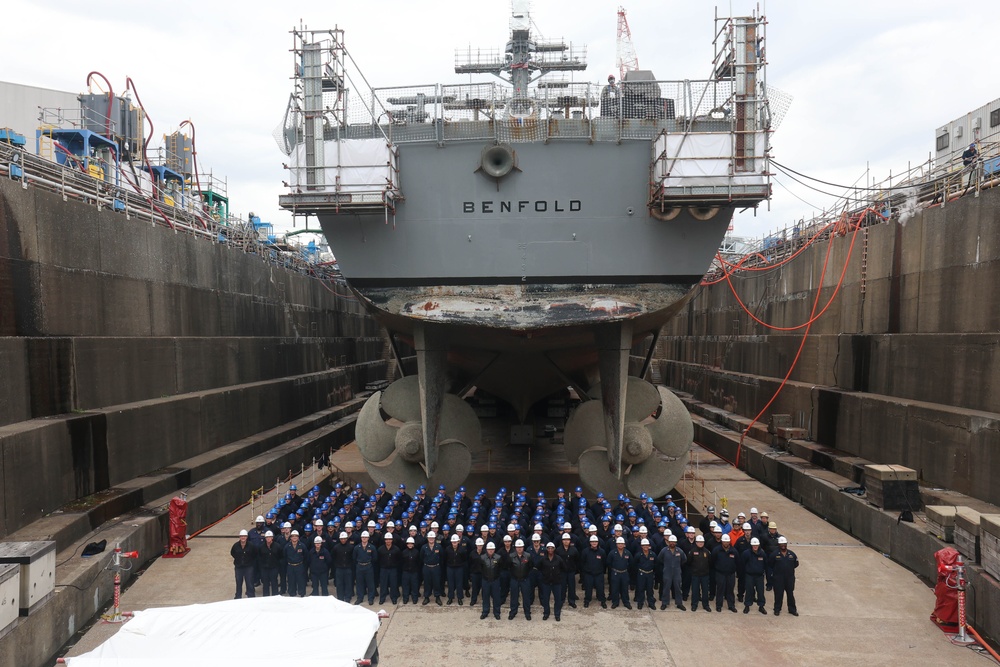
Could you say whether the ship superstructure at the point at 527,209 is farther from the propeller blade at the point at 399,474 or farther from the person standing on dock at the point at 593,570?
the person standing on dock at the point at 593,570

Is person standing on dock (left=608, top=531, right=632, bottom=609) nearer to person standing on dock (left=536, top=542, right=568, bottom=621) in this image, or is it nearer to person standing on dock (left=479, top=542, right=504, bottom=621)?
person standing on dock (left=536, top=542, right=568, bottom=621)

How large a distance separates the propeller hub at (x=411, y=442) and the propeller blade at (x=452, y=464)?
43cm

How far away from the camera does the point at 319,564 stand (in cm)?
912

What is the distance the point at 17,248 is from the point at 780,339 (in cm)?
1743

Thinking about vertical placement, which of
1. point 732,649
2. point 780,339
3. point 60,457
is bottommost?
point 732,649

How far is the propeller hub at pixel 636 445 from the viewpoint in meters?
12.0

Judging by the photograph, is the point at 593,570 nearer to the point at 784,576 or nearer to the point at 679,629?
the point at 679,629

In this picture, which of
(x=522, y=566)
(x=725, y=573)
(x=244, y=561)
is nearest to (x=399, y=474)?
(x=244, y=561)

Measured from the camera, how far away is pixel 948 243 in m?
11.6

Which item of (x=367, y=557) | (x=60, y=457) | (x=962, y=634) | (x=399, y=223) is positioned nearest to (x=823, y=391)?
(x=962, y=634)

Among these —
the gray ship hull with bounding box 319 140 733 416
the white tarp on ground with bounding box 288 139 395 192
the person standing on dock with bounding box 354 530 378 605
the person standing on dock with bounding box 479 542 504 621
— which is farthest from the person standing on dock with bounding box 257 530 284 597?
the white tarp on ground with bounding box 288 139 395 192

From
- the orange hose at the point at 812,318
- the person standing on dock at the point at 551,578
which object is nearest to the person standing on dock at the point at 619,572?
the person standing on dock at the point at 551,578

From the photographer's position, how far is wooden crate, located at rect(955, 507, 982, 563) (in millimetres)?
8273

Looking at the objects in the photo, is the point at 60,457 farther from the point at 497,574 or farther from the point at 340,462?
the point at 340,462
